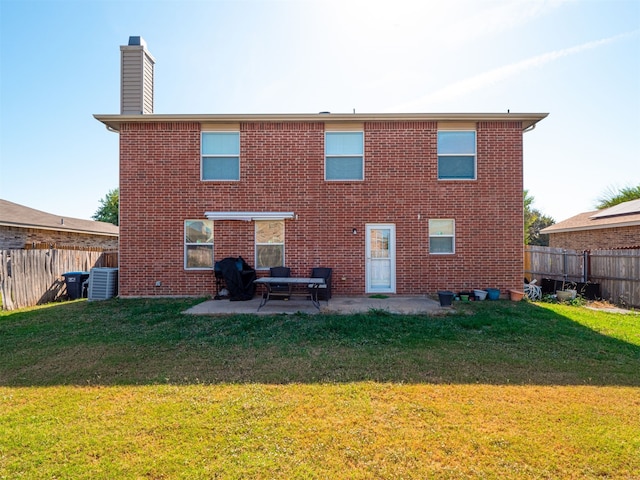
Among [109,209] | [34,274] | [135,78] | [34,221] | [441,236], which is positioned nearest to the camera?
[34,274]

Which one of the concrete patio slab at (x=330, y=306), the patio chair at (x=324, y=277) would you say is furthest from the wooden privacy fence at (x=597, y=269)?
the patio chair at (x=324, y=277)

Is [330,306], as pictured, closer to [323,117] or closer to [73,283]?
[323,117]

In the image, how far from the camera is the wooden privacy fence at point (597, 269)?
920 centimetres

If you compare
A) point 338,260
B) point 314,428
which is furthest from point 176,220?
point 314,428

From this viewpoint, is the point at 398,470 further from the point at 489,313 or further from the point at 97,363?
the point at 489,313

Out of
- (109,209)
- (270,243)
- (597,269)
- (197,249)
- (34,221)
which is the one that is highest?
(109,209)

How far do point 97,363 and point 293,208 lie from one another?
6062 millimetres

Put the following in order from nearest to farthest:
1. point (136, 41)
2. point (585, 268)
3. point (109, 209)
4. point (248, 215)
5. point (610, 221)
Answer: point (248, 215) < point (136, 41) < point (585, 268) < point (610, 221) < point (109, 209)

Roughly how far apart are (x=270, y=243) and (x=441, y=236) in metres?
5.15

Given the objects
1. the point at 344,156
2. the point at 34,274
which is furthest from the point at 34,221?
the point at 344,156

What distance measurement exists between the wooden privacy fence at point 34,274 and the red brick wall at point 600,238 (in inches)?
812

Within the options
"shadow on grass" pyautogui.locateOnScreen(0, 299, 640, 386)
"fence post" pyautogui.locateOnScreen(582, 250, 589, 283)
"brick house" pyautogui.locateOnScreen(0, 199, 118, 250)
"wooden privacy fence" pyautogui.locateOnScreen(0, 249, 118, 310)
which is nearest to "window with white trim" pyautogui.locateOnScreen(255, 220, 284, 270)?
"shadow on grass" pyautogui.locateOnScreen(0, 299, 640, 386)

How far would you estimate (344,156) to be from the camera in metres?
9.45

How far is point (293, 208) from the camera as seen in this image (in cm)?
930
